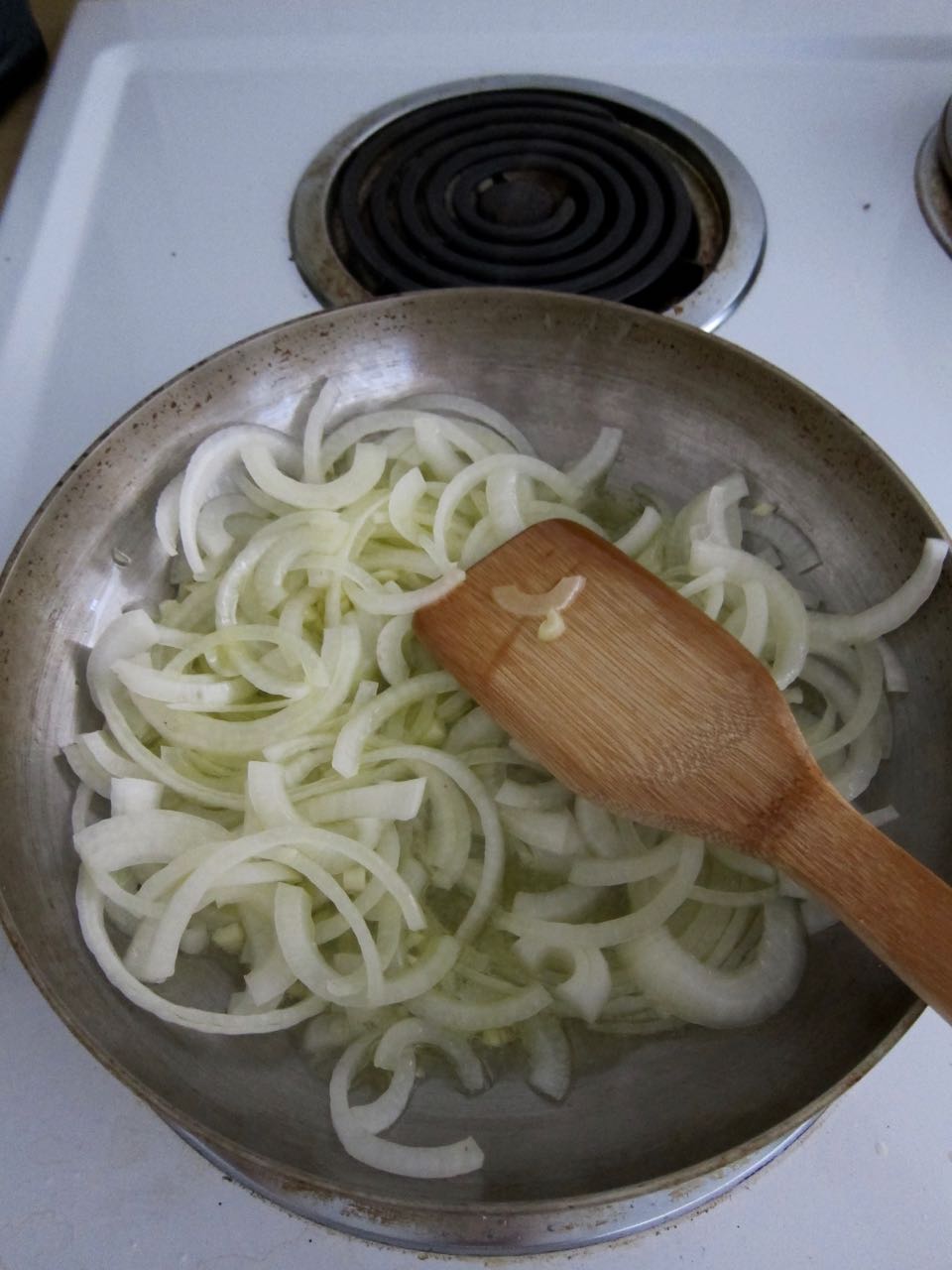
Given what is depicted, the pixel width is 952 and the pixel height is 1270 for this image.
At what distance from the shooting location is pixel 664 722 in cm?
94

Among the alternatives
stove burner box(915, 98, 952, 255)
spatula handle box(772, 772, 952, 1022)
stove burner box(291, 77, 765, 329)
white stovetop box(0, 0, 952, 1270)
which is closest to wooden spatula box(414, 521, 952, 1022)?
spatula handle box(772, 772, 952, 1022)

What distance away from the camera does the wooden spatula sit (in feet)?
2.54

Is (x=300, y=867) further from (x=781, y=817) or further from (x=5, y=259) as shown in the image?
(x=5, y=259)

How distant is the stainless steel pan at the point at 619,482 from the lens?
2.55 feet

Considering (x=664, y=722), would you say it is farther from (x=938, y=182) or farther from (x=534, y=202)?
(x=938, y=182)

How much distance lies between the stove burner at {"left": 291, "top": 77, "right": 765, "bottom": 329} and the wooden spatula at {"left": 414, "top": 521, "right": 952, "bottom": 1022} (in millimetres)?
417

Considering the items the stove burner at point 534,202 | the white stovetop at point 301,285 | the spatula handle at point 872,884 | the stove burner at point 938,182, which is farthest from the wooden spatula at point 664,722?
the stove burner at point 938,182

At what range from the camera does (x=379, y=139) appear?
144 centimetres

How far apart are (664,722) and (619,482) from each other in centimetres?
36

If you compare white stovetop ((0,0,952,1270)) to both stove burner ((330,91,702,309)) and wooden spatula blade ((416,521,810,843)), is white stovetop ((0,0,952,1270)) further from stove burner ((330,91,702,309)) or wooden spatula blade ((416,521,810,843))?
wooden spatula blade ((416,521,810,843))

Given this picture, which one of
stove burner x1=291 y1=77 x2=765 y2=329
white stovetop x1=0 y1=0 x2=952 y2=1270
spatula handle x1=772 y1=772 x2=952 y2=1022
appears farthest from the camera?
stove burner x1=291 y1=77 x2=765 y2=329

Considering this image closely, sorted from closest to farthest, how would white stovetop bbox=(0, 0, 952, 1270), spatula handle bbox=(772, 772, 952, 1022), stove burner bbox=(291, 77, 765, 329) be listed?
spatula handle bbox=(772, 772, 952, 1022)
white stovetop bbox=(0, 0, 952, 1270)
stove burner bbox=(291, 77, 765, 329)

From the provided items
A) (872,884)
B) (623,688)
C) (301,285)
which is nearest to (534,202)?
(301,285)

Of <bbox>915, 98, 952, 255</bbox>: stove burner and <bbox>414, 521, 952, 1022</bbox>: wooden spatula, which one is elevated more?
<bbox>915, 98, 952, 255</bbox>: stove burner
